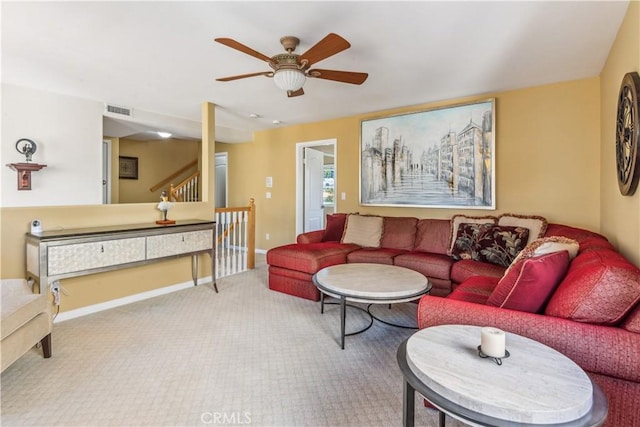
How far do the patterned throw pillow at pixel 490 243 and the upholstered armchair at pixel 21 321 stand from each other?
3.54 meters

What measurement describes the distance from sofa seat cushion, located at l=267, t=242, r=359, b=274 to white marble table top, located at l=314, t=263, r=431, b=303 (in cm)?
51

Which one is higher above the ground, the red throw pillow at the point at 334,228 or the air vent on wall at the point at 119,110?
the air vent on wall at the point at 119,110

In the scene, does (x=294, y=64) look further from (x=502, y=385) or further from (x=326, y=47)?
(x=502, y=385)

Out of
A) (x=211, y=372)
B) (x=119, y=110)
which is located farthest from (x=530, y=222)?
(x=119, y=110)

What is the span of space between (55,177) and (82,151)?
424 millimetres

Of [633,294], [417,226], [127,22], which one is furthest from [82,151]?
[633,294]

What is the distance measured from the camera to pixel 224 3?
197 cm

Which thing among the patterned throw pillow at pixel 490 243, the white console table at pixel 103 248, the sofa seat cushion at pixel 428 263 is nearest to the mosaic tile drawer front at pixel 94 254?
the white console table at pixel 103 248

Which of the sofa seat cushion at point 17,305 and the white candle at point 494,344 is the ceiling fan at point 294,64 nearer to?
the white candle at point 494,344

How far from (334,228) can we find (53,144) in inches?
139

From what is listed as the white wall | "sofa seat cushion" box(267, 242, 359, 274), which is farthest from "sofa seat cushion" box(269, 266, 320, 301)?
the white wall

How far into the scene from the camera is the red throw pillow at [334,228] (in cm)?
439

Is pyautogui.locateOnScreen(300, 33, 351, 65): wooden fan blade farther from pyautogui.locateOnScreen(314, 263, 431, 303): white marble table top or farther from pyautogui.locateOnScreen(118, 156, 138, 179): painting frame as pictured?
pyautogui.locateOnScreen(118, 156, 138, 179): painting frame

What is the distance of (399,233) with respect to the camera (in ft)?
13.2
